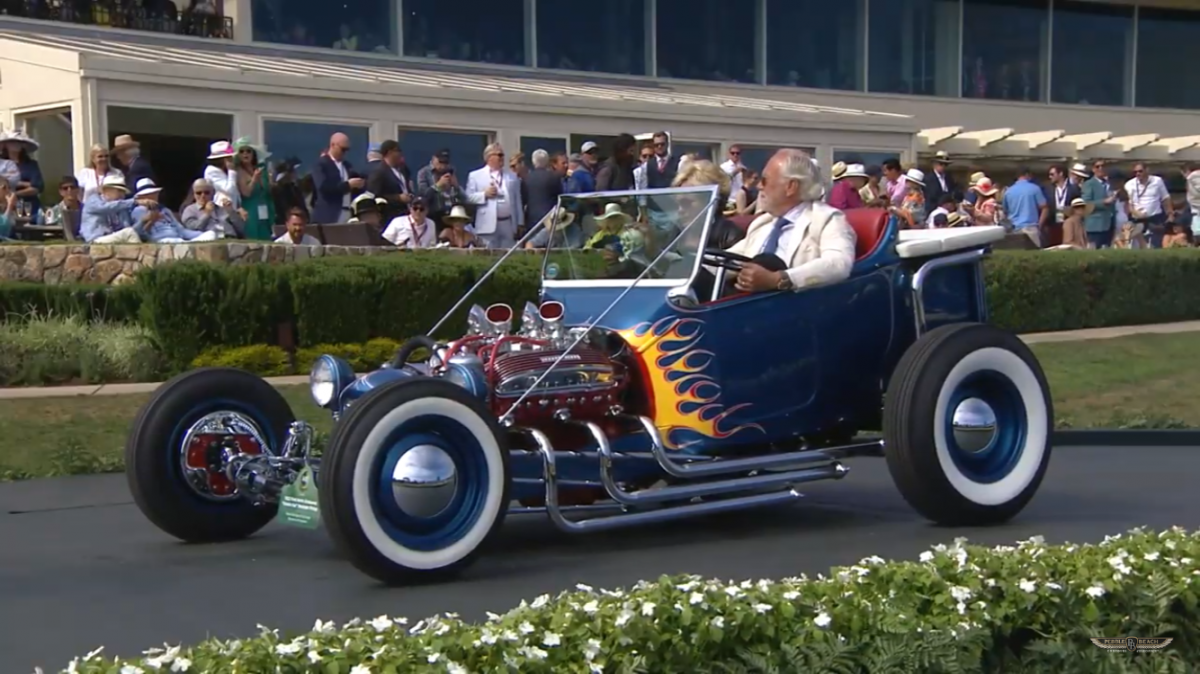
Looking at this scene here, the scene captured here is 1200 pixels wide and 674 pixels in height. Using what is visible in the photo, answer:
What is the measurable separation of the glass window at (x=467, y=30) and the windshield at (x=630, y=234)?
16.3 meters

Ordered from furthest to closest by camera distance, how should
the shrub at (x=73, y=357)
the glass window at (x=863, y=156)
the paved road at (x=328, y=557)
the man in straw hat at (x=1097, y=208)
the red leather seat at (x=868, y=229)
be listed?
the glass window at (x=863, y=156), the man in straw hat at (x=1097, y=208), the shrub at (x=73, y=357), the red leather seat at (x=868, y=229), the paved road at (x=328, y=557)

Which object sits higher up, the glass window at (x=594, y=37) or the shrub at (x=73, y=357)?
the glass window at (x=594, y=37)

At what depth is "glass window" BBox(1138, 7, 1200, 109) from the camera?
34188 mm

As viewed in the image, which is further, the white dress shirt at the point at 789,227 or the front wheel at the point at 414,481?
the white dress shirt at the point at 789,227

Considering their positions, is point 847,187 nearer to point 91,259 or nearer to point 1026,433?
point 91,259

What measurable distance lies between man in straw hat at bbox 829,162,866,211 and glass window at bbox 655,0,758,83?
35.6 feet

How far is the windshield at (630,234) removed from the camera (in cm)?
719

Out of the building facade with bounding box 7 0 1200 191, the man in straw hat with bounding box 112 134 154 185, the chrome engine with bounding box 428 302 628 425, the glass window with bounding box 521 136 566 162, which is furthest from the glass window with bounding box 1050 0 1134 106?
the chrome engine with bounding box 428 302 628 425

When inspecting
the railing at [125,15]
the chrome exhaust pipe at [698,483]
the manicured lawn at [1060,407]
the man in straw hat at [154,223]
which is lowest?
the manicured lawn at [1060,407]

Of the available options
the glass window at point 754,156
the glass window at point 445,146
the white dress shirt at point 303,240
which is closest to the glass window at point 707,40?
the glass window at point 754,156

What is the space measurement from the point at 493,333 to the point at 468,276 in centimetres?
714

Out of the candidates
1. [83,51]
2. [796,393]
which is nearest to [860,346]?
[796,393]

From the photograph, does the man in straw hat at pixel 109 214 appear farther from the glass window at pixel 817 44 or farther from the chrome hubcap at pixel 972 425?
the glass window at pixel 817 44

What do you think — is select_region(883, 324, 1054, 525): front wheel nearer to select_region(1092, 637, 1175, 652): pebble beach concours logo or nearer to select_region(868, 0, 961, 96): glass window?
select_region(1092, 637, 1175, 652): pebble beach concours logo
